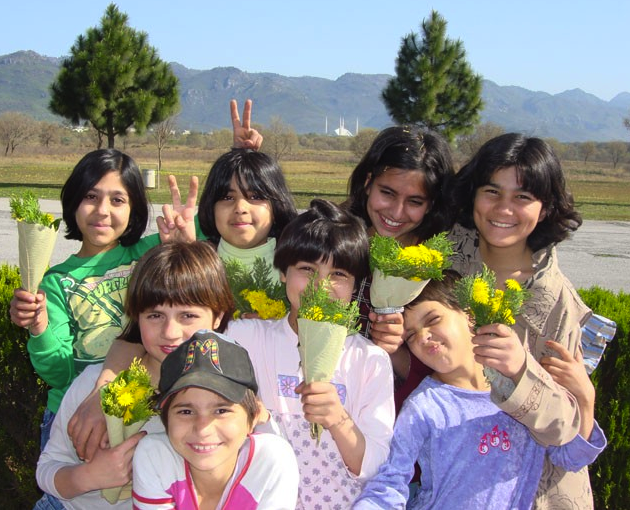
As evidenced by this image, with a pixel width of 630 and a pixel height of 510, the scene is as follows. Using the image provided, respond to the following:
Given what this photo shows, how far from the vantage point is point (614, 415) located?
156 inches

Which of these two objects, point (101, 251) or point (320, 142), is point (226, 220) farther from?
point (320, 142)

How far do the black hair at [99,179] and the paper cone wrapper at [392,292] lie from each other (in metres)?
1.49

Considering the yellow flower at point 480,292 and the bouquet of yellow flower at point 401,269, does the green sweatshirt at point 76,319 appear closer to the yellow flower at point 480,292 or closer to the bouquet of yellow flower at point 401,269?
the bouquet of yellow flower at point 401,269

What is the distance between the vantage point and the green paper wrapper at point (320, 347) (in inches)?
86.7

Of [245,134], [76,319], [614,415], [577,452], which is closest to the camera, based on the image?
[577,452]

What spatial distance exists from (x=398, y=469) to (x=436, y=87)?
32.1m

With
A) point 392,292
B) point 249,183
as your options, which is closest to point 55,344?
point 249,183

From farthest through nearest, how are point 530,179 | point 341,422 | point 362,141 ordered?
point 362,141, point 530,179, point 341,422

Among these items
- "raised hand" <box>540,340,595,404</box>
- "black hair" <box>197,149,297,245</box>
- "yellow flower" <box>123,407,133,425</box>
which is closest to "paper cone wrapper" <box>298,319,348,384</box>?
"yellow flower" <box>123,407,133,425</box>

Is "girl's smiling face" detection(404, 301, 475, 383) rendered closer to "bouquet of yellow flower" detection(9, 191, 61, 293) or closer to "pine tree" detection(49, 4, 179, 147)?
"bouquet of yellow flower" detection(9, 191, 61, 293)

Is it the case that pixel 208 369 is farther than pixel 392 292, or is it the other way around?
pixel 392 292

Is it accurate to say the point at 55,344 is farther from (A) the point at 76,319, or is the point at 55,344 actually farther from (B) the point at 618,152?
(B) the point at 618,152

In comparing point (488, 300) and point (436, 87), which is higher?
point (436, 87)

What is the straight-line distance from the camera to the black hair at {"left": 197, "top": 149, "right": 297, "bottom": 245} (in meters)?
3.33
